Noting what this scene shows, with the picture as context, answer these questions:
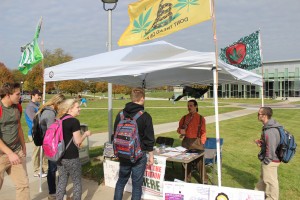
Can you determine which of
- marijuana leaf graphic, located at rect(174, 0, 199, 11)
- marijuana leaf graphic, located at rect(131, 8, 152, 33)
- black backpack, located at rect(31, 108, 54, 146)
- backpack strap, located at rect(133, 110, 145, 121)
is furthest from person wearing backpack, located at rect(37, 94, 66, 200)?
marijuana leaf graphic, located at rect(174, 0, 199, 11)

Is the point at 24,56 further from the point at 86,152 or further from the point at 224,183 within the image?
the point at 224,183

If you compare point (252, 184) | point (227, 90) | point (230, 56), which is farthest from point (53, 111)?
point (227, 90)

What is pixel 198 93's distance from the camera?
24.6ft

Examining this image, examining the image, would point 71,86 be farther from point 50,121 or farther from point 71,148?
point 71,148

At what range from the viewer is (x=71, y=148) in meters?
3.82

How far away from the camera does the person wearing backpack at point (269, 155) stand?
14.0 ft

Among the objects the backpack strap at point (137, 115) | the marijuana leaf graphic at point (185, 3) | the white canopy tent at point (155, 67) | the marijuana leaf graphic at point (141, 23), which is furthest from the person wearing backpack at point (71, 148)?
the marijuana leaf graphic at point (185, 3)

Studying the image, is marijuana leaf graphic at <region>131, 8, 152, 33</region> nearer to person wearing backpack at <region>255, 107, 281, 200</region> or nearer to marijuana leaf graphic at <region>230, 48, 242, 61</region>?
marijuana leaf graphic at <region>230, 48, 242, 61</region>

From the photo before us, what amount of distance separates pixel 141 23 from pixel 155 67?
2.68 feet

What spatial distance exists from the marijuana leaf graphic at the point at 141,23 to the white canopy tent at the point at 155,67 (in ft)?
1.76

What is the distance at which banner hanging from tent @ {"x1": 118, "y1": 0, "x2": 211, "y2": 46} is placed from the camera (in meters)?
3.96

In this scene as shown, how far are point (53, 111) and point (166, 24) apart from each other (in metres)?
2.45

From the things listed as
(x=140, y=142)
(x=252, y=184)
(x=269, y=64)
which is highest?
(x=269, y=64)

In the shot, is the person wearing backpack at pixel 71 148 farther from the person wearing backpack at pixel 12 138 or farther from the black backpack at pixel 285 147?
the black backpack at pixel 285 147
